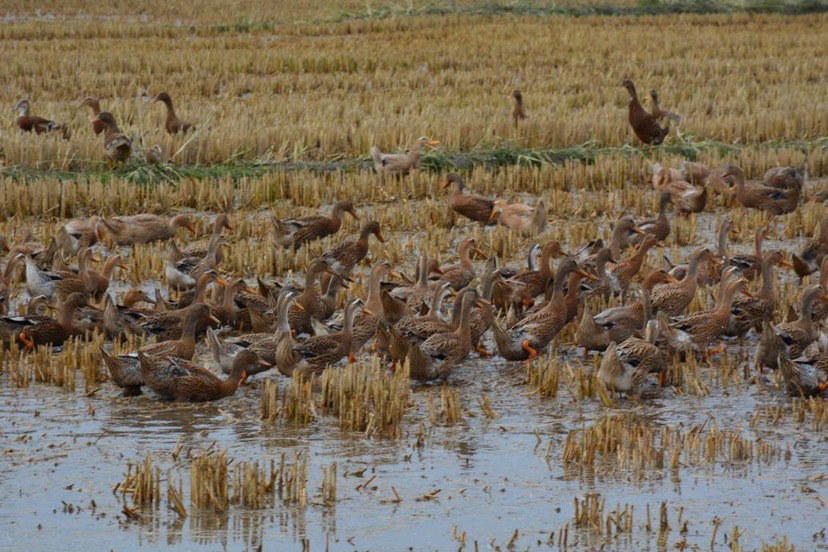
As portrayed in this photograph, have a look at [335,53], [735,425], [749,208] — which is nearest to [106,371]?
[735,425]

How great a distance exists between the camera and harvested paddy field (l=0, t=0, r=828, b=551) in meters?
6.57

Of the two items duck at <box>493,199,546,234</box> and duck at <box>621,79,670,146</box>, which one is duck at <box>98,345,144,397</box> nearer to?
duck at <box>493,199,546,234</box>

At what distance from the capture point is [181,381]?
8.45 metres

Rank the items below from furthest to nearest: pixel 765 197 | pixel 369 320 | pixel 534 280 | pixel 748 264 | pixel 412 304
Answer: pixel 765 197 → pixel 748 264 → pixel 534 280 → pixel 412 304 → pixel 369 320

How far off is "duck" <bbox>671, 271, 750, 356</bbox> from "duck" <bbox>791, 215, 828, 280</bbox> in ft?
7.06

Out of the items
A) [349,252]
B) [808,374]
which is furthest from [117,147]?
[808,374]

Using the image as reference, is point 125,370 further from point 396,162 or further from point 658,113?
point 658,113

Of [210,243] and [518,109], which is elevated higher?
[518,109]

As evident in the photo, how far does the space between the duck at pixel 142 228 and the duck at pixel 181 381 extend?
468 centimetres

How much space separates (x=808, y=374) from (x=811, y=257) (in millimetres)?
3807

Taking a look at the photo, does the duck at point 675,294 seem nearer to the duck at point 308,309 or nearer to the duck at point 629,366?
the duck at point 629,366

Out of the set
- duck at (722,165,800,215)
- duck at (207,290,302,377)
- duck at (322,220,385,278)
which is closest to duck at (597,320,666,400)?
duck at (207,290,302,377)

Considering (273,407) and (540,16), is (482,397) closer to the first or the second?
(273,407)

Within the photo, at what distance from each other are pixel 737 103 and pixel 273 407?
14.9 meters
